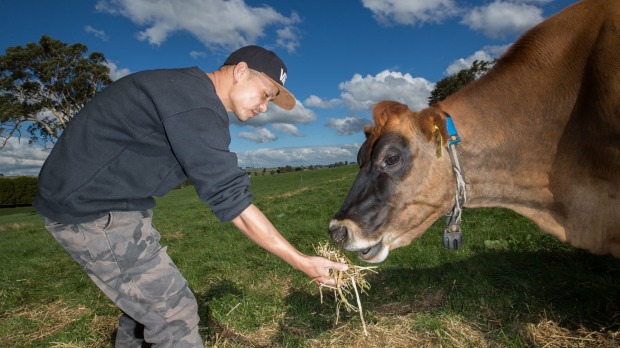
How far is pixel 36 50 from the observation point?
110 feet

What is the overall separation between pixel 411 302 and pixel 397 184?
7.12 feet

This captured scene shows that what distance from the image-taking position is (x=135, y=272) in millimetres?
2857

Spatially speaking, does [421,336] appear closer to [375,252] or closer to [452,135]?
[375,252]

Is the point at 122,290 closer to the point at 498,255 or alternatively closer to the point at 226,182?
the point at 226,182

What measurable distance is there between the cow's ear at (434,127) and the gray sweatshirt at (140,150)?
152 cm

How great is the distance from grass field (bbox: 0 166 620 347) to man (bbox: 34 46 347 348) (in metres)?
1.65

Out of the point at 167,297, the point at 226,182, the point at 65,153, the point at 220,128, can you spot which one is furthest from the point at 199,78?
the point at 167,297

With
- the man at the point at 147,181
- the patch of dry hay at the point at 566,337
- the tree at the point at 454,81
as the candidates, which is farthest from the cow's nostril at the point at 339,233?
the tree at the point at 454,81

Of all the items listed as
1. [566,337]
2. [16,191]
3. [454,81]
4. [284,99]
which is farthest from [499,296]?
[16,191]

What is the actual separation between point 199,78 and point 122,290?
64.3 inches

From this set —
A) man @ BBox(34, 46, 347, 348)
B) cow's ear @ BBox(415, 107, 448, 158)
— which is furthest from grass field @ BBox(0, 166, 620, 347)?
cow's ear @ BBox(415, 107, 448, 158)

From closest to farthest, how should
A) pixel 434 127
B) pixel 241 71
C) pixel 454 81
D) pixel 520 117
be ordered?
1. pixel 241 71
2. pixel 434 127
3. pixel 520 117
4. pixel 454 81

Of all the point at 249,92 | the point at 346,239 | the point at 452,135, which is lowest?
the point at 346,239

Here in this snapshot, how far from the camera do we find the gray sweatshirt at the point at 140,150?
2.54 metres
